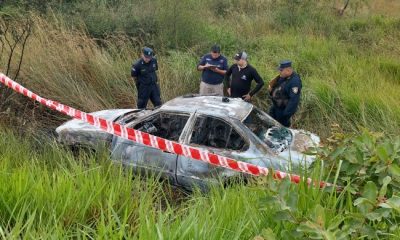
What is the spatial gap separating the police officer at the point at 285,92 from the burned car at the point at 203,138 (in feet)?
3.63

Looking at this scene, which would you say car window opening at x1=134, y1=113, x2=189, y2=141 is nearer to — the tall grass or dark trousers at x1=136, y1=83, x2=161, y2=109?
dark trousers at x1=136, y1=83, x2=161, y2=109

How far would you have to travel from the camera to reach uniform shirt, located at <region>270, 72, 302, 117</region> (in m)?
7.09

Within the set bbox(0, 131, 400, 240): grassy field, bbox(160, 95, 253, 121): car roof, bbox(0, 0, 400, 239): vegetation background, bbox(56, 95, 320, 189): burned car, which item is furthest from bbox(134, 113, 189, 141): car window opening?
bbox(0, 131, 400, 240): grassy field

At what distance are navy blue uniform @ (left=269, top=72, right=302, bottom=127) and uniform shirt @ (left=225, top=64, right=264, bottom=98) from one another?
0.41m

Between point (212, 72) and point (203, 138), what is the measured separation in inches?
122

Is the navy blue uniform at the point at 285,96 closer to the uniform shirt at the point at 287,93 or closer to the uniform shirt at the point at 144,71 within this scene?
the uniform shirt at the point at 287,93

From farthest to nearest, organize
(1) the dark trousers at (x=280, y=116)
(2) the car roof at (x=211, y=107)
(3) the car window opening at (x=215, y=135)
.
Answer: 1. (1) the dark trousers at (x=280, y=116)
2. (2) the car roof at (x=211, y=107)
3. (3) the car window opening at (x=215, y=135)

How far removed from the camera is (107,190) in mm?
3436

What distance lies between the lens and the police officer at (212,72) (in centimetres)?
843

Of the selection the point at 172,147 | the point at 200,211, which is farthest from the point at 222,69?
the point at 200,211

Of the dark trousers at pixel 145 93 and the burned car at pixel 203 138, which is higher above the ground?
the burned car at pixel 203 138

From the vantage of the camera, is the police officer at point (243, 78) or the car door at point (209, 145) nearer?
the car door at point (209, 145)

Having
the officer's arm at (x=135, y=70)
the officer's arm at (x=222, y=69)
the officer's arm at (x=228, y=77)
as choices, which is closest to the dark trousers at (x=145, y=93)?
the officer's arm at (x=135, y=70)

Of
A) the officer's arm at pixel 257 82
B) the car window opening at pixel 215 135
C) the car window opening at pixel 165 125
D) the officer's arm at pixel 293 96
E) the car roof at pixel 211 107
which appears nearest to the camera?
the car window opening at pixel 215 135
